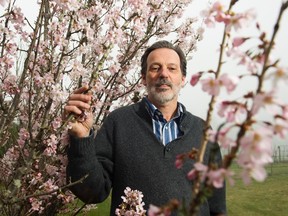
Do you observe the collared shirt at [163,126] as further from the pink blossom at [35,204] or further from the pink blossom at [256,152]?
the pink blossom at [256,152]

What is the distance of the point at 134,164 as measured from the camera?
2635 millimetres

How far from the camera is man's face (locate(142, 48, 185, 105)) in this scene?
2.78 m

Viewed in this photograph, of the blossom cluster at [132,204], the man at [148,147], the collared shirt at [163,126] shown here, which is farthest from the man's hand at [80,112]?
the collared shirt at [163,126]

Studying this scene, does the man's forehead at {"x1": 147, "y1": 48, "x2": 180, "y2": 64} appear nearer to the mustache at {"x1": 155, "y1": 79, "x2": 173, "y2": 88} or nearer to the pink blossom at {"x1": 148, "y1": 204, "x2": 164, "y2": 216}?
the mustache at {"x1": 155, "y1": 79, "x2": 173, "y2": 88}

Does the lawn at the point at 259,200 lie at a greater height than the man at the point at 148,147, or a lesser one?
lesser

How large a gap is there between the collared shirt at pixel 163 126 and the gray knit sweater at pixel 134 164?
0.15 ft

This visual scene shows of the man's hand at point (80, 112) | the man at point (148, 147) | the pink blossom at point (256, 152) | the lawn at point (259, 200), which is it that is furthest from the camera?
the lawn at point (259, 200)

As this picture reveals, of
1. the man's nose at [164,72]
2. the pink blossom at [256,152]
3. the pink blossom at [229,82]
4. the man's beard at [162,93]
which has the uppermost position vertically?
the man's nose at [164,72]

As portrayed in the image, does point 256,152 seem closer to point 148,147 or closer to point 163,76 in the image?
point 148,147

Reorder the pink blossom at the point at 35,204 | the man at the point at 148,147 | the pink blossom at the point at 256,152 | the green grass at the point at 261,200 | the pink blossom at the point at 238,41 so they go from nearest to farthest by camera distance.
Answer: the pink blossom at the point at 256,152 < the pink blossom at the point at 238,41 < the man at the point at 148,147 < the pink blossom at the point at 35,204 < the green grass at the point at 261,200

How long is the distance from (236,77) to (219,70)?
0.05m

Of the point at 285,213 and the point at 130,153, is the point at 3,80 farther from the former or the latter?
the point at 285,213

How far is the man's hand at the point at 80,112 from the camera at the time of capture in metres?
2.00

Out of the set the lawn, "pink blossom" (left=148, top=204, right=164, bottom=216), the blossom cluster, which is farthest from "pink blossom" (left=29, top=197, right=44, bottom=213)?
the lawn
